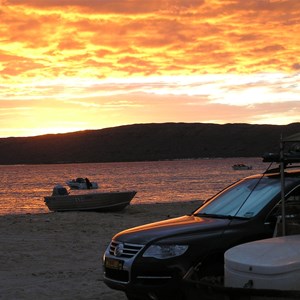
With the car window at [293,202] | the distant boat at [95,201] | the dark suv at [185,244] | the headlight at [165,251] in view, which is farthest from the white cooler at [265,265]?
the distant boat at [95,201]

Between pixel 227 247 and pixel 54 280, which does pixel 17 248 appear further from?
pixel 227 247

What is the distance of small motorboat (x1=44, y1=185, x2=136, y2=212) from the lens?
Result: 2602 centimetres

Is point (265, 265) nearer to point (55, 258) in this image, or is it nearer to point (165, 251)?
point (165, 251)

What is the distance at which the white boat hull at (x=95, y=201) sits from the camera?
2602cm

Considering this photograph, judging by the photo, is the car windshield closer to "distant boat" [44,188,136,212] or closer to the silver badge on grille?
the silver badge on grille

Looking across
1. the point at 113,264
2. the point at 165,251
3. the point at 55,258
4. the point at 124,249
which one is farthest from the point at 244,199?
the point at 55,258

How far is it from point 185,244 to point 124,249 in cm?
82

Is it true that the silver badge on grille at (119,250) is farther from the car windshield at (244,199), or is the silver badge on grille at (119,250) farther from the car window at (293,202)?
the car window at (293,202)

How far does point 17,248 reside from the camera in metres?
13.5

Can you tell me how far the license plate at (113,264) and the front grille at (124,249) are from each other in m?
0.08

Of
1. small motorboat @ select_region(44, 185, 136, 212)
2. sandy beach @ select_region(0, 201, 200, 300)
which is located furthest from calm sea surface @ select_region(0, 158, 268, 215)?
sandy beach @ select_region(0, 201, 200, 300)

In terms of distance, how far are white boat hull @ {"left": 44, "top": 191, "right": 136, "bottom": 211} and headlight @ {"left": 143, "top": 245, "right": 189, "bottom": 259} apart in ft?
62.5

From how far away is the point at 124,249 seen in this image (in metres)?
7.26

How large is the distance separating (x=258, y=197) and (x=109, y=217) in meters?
14.6
